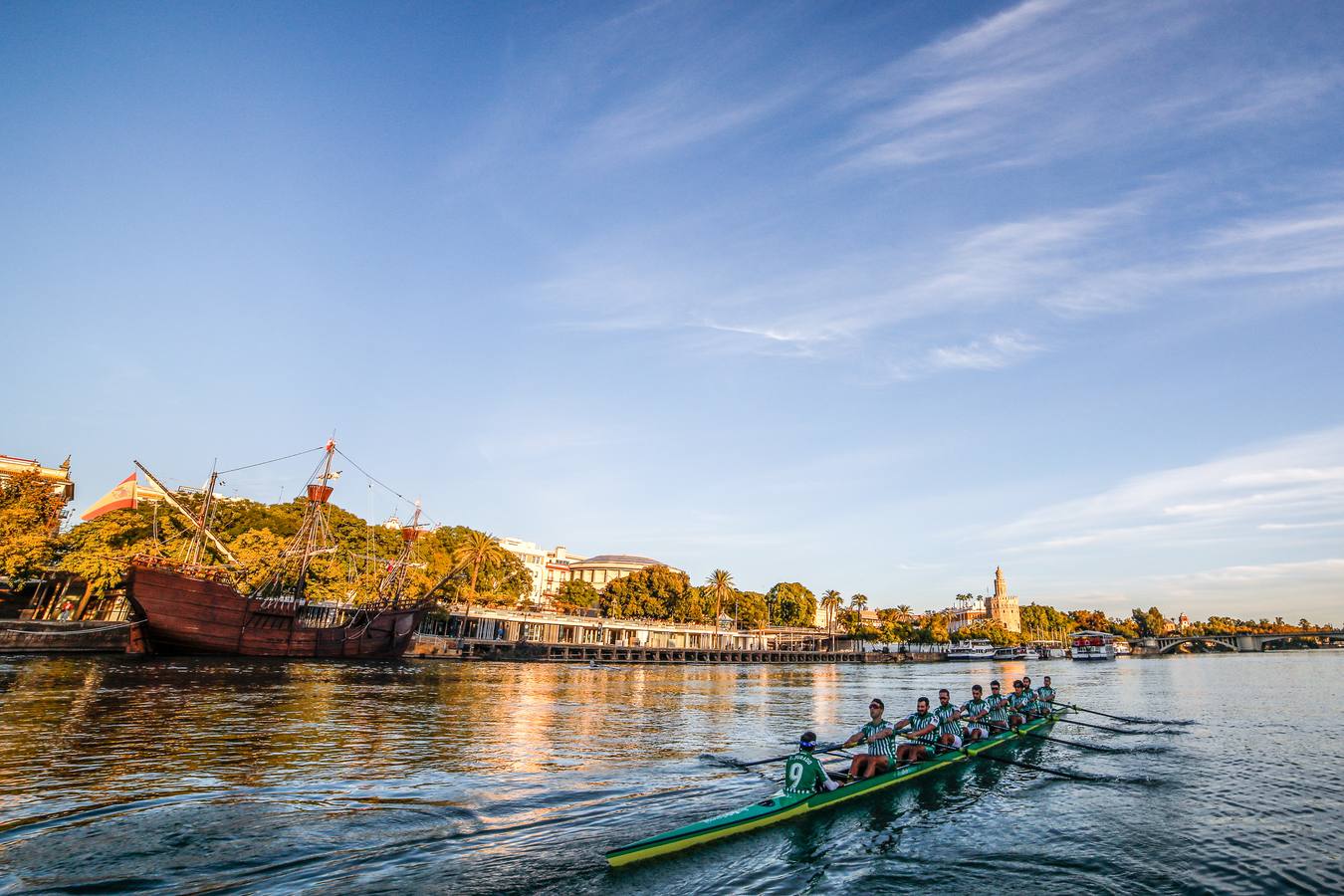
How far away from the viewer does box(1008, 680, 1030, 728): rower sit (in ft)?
98.3

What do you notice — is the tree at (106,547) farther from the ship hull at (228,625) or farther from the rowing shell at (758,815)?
the rowing shell at (758,815)

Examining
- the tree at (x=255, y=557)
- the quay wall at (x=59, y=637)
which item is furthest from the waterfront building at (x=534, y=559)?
the quay wall at (x=59, y=637)

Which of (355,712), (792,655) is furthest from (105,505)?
(792,655)

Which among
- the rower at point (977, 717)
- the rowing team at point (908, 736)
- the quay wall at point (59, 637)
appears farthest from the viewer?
the quay wall at point (59, 637)

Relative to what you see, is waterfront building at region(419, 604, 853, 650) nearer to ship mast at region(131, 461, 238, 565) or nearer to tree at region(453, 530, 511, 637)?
tree at region(453, 530, 511, 637)

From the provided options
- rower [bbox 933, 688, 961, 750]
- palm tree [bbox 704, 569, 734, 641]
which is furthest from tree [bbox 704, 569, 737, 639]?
rower [bbox 933, 688, 961, 750]

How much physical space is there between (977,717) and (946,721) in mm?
3492

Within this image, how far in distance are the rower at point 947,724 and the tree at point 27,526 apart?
81.6m

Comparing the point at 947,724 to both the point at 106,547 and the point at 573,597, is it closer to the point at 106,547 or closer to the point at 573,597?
the point at 106,547

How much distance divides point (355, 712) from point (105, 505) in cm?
4898

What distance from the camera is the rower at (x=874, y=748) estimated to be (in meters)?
18.9

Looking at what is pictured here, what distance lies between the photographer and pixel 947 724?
23781mm

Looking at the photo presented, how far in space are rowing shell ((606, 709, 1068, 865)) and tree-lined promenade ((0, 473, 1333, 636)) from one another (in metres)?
67.9

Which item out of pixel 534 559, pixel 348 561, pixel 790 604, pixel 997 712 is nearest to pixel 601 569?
pixel 534 559
